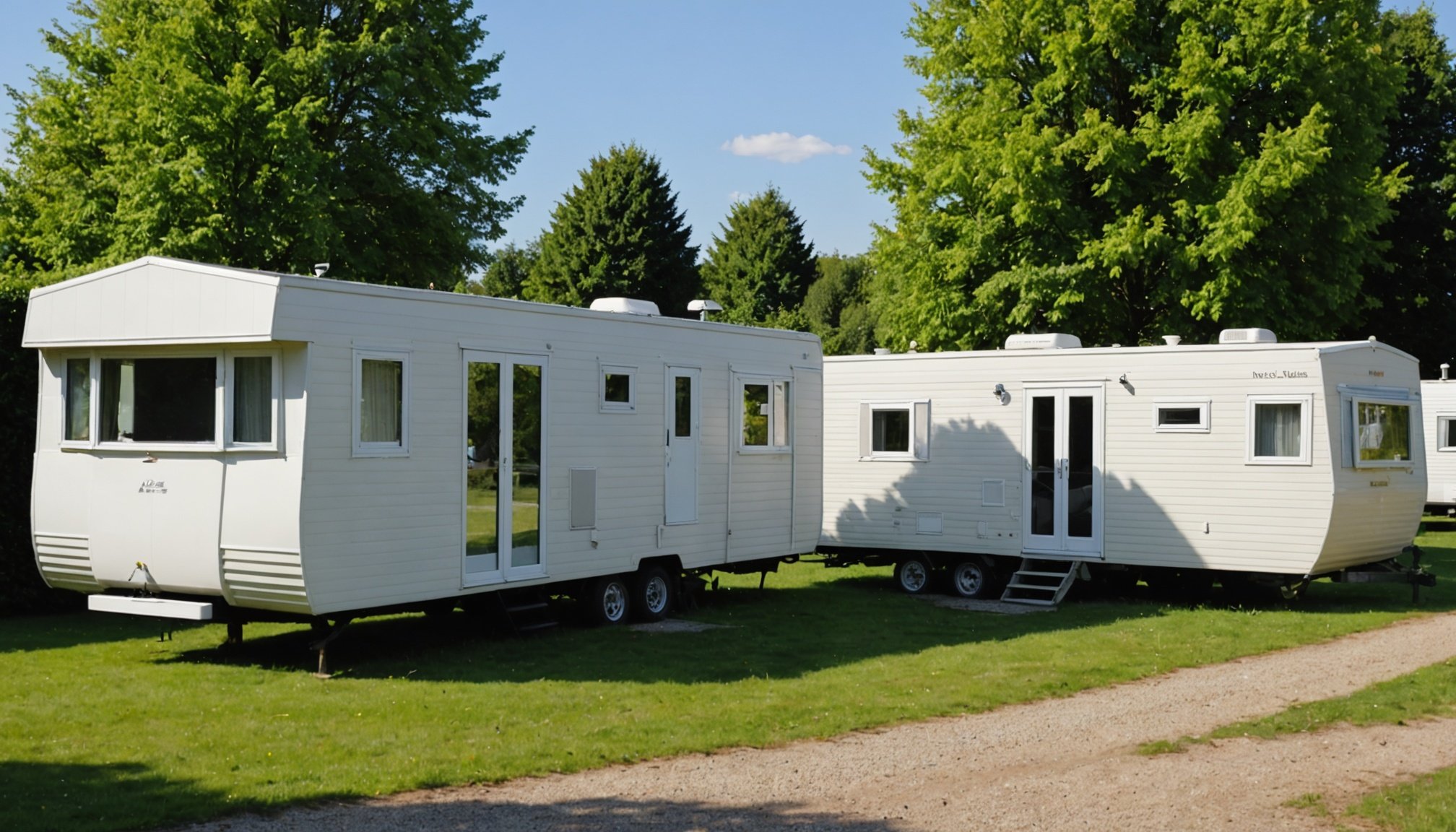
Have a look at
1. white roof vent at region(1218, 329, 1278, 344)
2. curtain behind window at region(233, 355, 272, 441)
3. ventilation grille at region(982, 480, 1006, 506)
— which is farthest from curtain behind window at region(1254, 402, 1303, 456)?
curtain behind window at region(233, 355, 272, 441)

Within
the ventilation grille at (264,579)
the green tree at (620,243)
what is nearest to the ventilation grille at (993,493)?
the ventilation grille at (264,579)

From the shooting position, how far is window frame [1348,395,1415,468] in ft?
52.0

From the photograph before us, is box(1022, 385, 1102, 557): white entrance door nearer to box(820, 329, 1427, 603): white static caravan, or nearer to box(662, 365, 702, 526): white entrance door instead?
box(820, 329, 1427, 603): white static caravan

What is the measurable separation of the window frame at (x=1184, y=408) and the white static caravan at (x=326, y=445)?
6.34 m

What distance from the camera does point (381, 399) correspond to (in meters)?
11.7

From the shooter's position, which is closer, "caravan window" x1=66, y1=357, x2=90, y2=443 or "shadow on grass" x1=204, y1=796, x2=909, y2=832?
"shadow on grass" x1=204, y1=796, x2=909, y2=832

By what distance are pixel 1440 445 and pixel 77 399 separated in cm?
2532

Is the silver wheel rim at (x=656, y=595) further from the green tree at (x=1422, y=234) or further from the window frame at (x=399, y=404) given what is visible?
the green tree at (x=1422, y=234)

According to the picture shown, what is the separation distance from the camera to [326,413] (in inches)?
435

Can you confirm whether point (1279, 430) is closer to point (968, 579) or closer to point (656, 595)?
point (968, 579)

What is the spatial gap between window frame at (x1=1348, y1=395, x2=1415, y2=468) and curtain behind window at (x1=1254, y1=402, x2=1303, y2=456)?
2.00 ft

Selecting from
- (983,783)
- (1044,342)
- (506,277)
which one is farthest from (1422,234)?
(506,277)

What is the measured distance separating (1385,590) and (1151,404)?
4.62 meters

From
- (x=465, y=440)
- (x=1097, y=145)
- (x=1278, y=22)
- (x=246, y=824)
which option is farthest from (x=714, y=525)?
(x=1278, y=22)
